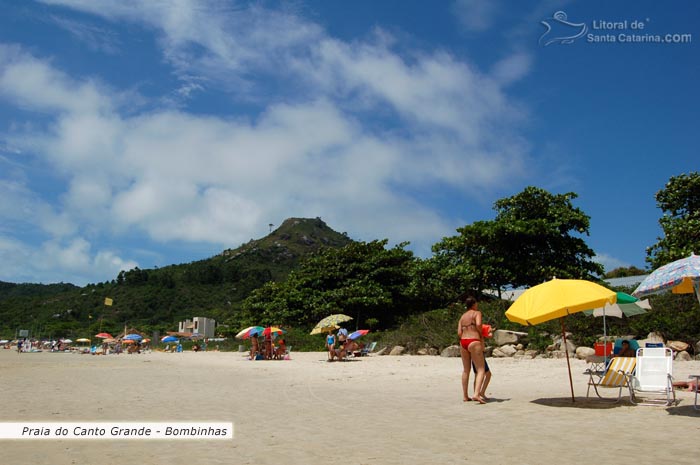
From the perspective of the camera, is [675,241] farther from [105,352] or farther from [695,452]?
[105,352]

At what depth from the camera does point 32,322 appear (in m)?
94.8

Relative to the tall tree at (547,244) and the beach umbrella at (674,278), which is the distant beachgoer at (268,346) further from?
the beach umbrella at (674,278)

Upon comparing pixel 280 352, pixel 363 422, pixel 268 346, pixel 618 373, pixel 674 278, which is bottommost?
pixel 363 422

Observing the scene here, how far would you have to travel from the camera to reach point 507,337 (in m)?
19.6

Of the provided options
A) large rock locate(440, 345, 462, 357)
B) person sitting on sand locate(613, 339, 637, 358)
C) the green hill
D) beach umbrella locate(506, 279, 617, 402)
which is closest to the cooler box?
person sitting on sand locate(613, 339, 637, 358)

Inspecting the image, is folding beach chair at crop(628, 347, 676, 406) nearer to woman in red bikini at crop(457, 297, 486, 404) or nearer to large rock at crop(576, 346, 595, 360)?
woman in red bikini at crop(457, 297, 486, 404)

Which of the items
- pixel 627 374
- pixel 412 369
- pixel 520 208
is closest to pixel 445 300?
pixel 520 208

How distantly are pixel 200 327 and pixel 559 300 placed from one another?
73.9 meters

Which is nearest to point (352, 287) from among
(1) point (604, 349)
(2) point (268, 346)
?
(2) point (268, 346)

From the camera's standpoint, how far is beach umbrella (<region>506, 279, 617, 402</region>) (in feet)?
25.3

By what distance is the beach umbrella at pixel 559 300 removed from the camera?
7.70m

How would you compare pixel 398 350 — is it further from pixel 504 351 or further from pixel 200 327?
pixel 200 327
